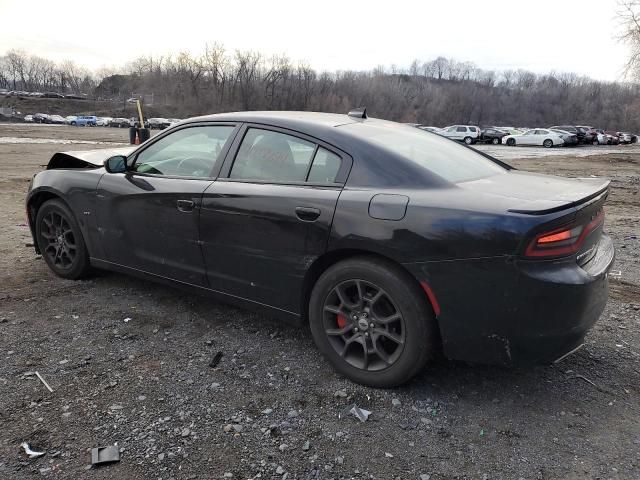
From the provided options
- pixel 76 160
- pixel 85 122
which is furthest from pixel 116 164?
pixel 85 122

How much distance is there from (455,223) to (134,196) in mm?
2519

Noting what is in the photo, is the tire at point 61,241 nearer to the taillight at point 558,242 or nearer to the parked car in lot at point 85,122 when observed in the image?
the taillight at point 558,242

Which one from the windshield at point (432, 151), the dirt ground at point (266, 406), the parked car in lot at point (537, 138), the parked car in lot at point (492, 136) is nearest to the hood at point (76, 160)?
the dirt ground at point (266, 406)

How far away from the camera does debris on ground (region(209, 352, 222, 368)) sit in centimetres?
328

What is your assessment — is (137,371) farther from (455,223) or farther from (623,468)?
(623,468)

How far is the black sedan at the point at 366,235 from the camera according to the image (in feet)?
8.37

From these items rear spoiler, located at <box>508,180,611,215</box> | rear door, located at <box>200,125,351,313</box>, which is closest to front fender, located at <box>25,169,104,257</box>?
rear door, located at <box>200,125,351,313</box>

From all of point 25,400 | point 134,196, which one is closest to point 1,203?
point 134,196

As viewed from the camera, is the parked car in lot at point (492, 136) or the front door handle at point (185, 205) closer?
the front door handle at point (185, 205)

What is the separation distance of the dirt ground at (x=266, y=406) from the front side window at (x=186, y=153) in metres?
1.14

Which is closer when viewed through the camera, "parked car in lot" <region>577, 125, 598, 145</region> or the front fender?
the front fender

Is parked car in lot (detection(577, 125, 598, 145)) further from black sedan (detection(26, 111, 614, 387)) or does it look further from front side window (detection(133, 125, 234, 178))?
front side window (detection(133, 125, 234, 178))

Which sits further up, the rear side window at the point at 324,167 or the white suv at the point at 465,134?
the rear side window at the point at 324,167

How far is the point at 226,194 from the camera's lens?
3.40m
